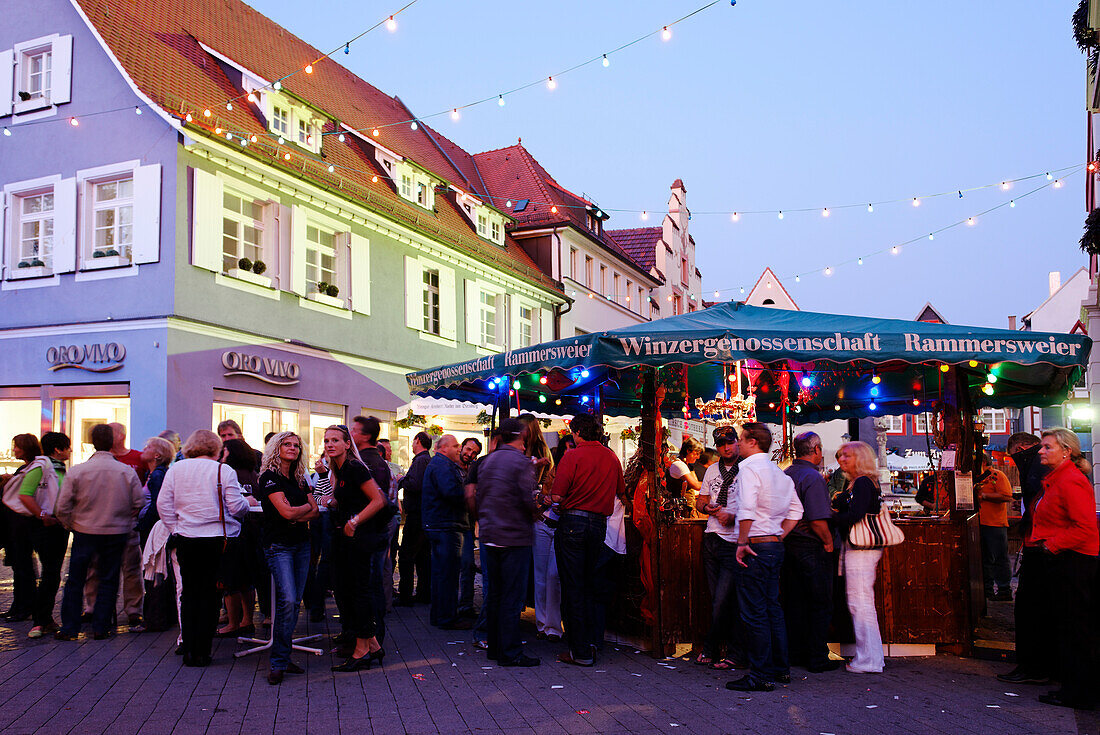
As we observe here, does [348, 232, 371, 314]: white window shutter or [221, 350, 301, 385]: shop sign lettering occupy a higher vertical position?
[348, 232, 371, 314]: white window shutter

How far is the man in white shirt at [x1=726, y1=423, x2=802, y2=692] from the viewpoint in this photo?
23.1 ft

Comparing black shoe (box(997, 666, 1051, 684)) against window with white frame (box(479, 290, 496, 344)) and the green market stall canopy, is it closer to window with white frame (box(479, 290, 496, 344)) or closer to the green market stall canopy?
the green market stall canopy

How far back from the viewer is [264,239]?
60.5 feet

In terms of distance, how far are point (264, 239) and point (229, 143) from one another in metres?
2.12

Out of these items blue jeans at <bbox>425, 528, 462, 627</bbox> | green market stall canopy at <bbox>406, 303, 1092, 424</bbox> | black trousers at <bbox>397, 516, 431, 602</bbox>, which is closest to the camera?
green market stall canopy at <bbox>406, 303, 1092, 424</bbox>

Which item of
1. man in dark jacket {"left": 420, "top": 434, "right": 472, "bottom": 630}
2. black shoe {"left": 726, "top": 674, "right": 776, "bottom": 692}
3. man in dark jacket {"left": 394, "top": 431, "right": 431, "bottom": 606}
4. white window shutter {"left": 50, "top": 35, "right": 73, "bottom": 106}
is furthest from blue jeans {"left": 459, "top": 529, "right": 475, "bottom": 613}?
white window shutter {"left": 50, "top": 35, "right": 73, "bottom": 106}

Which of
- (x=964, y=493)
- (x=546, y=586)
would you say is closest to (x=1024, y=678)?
(x=964, y=493)

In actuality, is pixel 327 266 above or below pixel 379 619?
above

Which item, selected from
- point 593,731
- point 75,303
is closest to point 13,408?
point 75,303

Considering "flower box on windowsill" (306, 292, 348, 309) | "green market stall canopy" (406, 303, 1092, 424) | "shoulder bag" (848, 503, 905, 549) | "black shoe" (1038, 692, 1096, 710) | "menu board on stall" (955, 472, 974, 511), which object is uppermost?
"flower box on windowsill" (306, 292, 348, 309)

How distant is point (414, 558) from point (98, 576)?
3430 mm

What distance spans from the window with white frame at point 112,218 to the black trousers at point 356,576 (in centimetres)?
1101

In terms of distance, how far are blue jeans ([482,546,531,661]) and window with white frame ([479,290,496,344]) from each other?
19258 mm

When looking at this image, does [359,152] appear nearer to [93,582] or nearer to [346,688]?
[93,582]
